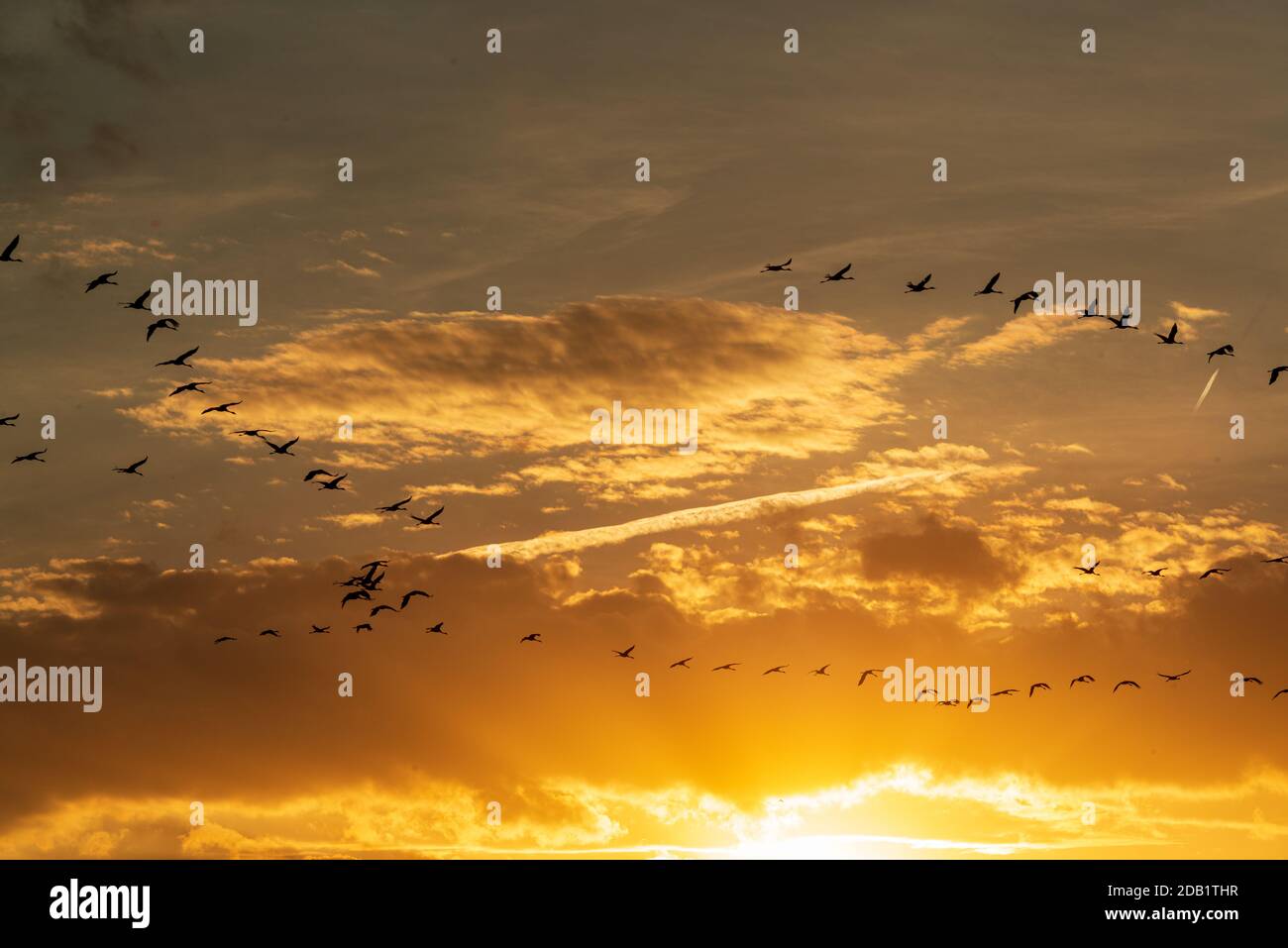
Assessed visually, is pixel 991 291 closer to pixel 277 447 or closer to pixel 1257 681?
pixel 277 447

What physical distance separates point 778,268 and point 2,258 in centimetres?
5788

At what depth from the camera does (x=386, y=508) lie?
125500 mm

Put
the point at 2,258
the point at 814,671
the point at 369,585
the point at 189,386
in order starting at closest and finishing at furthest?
the point at 2,258, the point at 189,386, the point at 369,585, the point at 814,671

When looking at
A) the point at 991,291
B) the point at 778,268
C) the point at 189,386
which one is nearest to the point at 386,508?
the point at 189,386

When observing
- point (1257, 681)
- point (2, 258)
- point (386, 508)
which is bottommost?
point (1257, 681)

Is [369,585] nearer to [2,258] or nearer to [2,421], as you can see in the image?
[2,421]

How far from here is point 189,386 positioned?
368 feet
